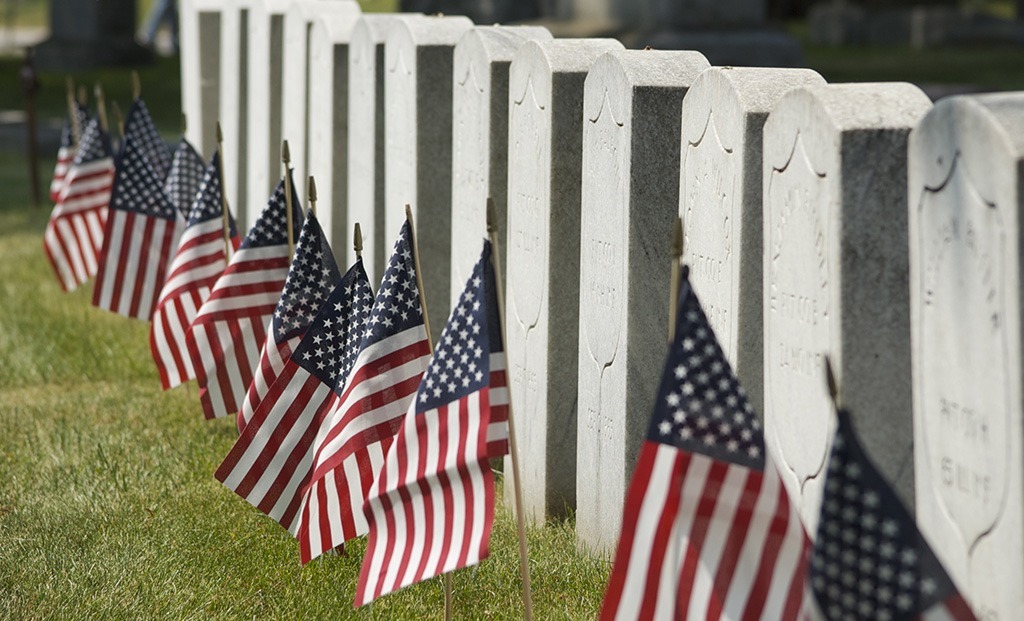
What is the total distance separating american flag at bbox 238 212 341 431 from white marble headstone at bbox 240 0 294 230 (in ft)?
13.4

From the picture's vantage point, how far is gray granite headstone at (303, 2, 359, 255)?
27.6 ft

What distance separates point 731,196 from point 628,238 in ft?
1.96

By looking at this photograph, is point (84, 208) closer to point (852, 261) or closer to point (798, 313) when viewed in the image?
point (798, 313)

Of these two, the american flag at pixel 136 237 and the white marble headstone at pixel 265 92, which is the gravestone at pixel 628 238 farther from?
the white marble headstone at pixel 265 92

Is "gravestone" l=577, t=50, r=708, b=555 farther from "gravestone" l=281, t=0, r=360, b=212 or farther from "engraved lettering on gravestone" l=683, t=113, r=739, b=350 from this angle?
"gravestone" l=281, t=0, r=360, b=212

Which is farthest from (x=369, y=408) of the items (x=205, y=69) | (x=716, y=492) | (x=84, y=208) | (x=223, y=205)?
(x=205, y=69)

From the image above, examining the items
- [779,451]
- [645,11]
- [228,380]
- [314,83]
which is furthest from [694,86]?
[645,11]

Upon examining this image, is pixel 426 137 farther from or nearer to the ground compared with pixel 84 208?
farther from the ground

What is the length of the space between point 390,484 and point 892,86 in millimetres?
1758

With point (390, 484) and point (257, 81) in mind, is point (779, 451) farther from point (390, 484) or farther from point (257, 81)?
point (257, 81)

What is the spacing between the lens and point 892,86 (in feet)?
13.3

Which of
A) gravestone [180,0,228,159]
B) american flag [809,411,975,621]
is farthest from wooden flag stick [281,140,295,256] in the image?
gravestone [180,0,228,159]

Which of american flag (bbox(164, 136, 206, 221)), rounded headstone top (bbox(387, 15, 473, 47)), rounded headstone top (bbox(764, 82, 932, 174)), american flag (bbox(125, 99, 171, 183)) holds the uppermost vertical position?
rounded headstone top (bbox(387, 15, 473, 47))

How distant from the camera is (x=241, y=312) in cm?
648
